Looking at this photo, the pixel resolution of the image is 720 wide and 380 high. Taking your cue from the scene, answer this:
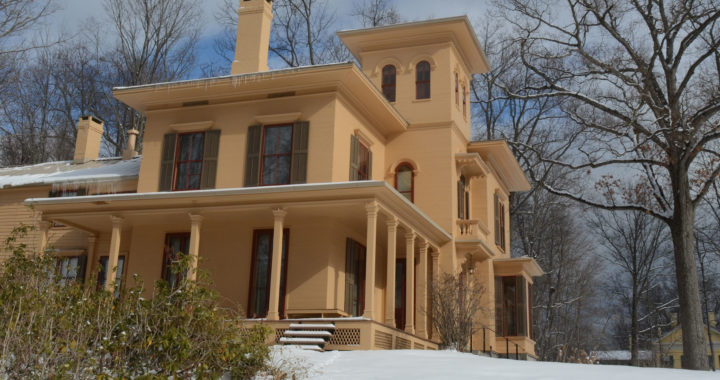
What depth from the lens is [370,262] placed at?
15.2 metres

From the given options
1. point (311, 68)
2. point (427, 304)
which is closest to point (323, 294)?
point (427, 304)

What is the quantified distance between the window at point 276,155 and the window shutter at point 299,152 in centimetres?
24

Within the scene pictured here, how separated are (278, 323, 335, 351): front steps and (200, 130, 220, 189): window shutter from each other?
508cm

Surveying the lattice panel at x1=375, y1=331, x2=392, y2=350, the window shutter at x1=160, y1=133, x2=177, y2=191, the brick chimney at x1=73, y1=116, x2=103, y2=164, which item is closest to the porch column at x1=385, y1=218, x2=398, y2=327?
the lattice panel at x1=375, y1=331, x2=392, y2=350

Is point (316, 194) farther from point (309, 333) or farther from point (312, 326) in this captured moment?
point (309, 333)

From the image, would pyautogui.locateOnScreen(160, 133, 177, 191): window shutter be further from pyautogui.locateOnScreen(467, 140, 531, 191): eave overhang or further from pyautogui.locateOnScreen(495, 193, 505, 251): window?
pyautogui.locateOnScreen(495, 193, 505, 251): window

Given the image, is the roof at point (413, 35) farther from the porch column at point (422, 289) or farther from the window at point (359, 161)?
the porch column at point (422, 289)

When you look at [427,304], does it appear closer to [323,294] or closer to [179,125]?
[323,294]

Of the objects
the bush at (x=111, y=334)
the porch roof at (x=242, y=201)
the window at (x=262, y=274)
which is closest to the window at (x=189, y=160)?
the porch roof at (x=242, y=201)

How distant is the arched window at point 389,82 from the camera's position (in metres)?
22.0

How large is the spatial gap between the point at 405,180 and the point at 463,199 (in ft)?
6.42

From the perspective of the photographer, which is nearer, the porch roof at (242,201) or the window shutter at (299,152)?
the porch roof at (242,201)

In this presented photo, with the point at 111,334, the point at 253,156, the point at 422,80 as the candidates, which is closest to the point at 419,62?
the point at 422,80

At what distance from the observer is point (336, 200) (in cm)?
1573
